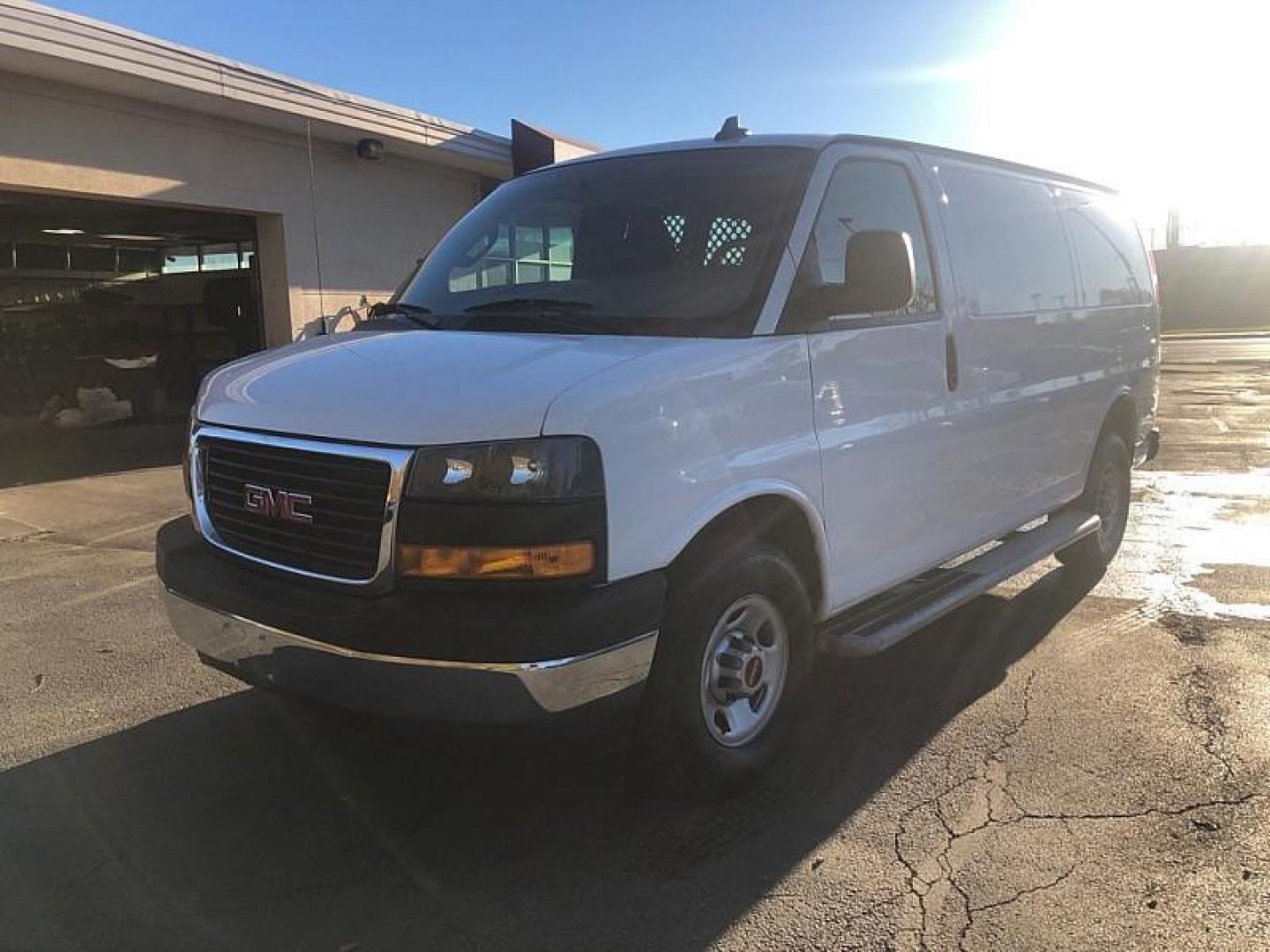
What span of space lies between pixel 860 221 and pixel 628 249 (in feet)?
3.04

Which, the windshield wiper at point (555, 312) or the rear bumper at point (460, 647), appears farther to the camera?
the windshield wiper at point (555, 312)

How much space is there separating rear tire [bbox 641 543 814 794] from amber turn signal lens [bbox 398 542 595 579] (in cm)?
42

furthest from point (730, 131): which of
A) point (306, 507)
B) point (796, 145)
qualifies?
point (306, 507)

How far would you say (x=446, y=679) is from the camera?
2625 mm

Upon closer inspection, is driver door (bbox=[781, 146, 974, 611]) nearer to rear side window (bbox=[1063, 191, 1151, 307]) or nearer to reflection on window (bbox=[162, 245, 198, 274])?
rear side window (bbox=[1063, 191, 1151, 307])

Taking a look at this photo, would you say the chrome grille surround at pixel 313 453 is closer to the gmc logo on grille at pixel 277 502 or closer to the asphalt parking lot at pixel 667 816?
the gmc logo on grille at pixel 277 502

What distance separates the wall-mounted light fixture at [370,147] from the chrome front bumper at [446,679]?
1009cm

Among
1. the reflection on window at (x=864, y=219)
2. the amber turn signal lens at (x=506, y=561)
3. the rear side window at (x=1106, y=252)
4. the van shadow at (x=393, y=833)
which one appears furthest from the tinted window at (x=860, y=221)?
the rear side window at (x=1106, y=252)

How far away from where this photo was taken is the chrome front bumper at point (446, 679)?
8.57 feet

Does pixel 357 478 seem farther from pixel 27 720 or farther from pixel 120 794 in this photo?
pixel 27 720

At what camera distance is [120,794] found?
11.5 feet

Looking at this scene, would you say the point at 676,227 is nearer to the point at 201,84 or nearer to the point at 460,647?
the point at 460,647

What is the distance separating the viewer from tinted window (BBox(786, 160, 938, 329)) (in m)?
3.61

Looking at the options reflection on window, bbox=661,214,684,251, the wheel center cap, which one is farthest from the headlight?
reflection on window, bbox=661,214,684,251
